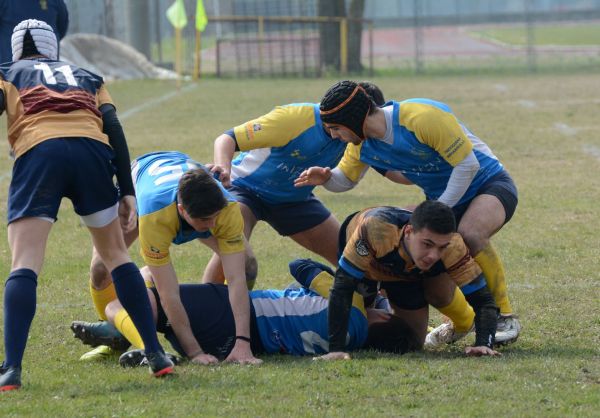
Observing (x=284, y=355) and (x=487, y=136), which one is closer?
(x=284, y=355)

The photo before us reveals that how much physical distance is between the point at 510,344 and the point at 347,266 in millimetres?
1031

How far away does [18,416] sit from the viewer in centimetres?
446

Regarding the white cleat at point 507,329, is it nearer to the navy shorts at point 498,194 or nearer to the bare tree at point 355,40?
the navy shorts at point 498,194

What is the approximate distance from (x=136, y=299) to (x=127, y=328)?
21.3 inches

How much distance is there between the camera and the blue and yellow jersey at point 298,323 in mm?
5699

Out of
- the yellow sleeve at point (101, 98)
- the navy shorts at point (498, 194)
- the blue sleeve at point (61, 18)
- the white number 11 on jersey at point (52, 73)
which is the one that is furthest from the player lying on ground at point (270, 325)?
the blue sleeve at point (61, 18)

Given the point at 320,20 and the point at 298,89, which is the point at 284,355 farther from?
A: the point at 320,20

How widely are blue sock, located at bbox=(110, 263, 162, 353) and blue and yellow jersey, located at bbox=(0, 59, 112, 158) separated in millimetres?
598

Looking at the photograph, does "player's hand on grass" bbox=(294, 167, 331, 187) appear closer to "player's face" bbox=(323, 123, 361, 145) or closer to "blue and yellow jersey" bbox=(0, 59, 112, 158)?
"player's face" bbox=(323, 123, 361, 145)

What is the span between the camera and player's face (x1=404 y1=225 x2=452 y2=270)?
521 cm

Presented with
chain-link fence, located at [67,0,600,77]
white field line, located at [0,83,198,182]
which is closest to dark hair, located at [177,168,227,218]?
white field line, located at [0,83,198,182]

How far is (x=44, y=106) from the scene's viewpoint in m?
5.00

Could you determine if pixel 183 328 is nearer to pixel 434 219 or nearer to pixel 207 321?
pixel 207 321

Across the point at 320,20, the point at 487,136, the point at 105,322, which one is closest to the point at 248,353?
the point at 105,322
